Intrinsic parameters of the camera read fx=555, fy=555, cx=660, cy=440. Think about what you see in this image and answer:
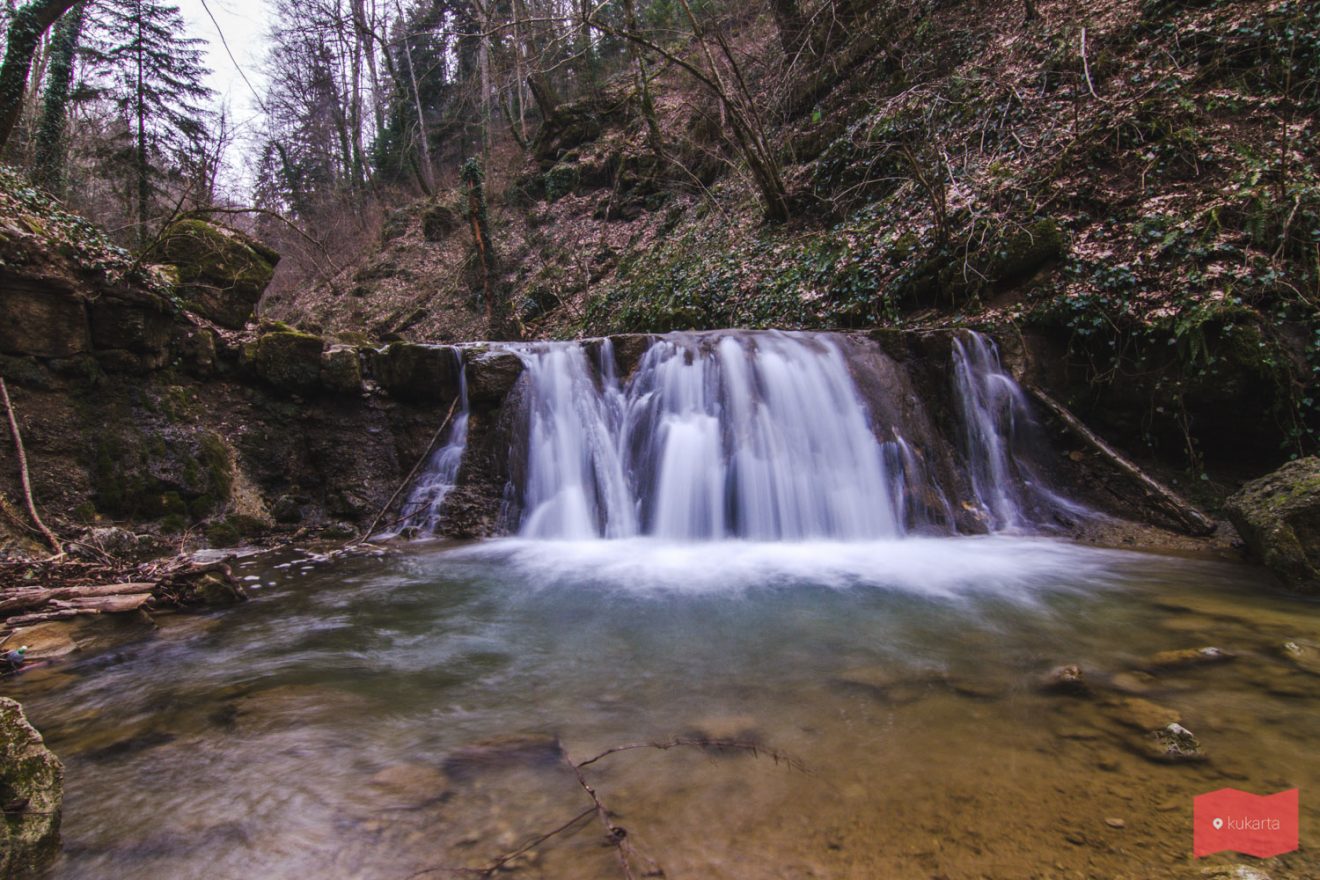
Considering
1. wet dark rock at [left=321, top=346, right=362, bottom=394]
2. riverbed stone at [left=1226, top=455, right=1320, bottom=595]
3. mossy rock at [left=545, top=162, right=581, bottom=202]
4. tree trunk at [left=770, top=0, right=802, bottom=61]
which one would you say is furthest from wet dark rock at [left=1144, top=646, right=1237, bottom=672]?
mossy rock at [left=545, top=162, right=581, bottom=202]

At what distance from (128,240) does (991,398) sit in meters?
19.4

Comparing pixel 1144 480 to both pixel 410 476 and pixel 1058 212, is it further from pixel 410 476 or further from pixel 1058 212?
pixel 410 476

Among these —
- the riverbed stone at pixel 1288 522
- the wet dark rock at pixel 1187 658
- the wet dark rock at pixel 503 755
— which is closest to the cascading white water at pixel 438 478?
the wet dark rock at pixel 503 755

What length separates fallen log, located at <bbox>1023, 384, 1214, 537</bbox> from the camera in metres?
5.15

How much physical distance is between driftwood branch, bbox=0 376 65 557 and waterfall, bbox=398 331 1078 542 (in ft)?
9.65

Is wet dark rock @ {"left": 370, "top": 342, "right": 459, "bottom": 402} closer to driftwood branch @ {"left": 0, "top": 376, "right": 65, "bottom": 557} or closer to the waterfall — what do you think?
the waterfall

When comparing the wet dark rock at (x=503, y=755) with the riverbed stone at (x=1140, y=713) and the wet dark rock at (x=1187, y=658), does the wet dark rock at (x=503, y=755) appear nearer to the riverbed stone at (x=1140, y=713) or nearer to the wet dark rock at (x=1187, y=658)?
the riverbed stone at (x=1140, y=713)

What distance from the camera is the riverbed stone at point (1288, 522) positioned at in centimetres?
379

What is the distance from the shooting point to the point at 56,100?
10.6m

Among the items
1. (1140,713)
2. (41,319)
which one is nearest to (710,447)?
(1140,713)

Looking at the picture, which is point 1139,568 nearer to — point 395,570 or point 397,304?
point 395,570

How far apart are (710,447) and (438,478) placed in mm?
3451

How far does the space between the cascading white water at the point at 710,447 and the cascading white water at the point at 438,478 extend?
922 mm

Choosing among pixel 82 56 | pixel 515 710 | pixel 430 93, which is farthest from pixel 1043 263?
pixel 430 93
